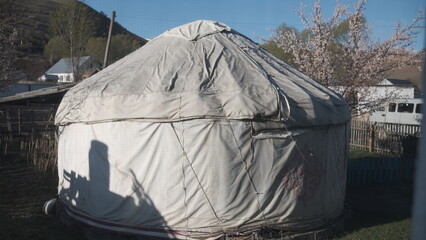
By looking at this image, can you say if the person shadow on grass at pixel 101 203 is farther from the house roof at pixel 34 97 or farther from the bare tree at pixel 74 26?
the bare tree at pixel 74 26

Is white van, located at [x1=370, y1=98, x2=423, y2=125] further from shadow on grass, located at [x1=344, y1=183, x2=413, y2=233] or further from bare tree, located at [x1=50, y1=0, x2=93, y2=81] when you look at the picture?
bare tree, located at [x1=50, y1=0, x2=93, y2=81]

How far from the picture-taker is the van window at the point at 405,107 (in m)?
23.1

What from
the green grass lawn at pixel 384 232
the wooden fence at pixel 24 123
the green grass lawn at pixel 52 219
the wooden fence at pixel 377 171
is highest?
the wooden fence at pixel 24 123

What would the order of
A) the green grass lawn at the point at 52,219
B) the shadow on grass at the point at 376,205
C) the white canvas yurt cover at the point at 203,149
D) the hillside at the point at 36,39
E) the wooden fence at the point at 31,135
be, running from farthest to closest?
the hillside at the point at 36,39
the wooden fence at the point at 31,135
the shadow on grass at the point at 376,205
the green grass lawn at the point at 52,219
the white canvas yurt cover at the point at 203,149

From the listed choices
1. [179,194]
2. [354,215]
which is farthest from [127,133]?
[354,215]

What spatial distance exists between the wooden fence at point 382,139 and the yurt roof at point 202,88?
Answer: 928cm

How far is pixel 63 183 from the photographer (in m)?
7.30

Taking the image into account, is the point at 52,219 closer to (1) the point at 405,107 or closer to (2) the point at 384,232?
(2) the point at 384,232

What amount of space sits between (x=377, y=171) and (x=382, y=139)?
5.47 meters

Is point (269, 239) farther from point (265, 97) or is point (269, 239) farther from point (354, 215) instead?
point (354, 215)

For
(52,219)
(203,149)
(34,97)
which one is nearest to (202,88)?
(203,149)

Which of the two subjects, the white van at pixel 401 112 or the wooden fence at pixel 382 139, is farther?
the white van at pixel 401 112

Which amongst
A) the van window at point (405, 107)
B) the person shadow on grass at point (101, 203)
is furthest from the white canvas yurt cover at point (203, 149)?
the van window at point (405, 107)

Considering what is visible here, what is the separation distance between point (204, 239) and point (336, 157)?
240 centimetres
